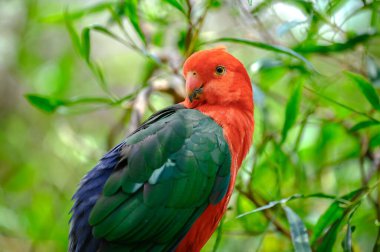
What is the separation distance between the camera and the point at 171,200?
252 centimetres

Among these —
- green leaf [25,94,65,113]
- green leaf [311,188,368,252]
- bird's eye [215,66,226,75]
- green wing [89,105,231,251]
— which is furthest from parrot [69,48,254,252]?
green leaf [25,94,65,113]

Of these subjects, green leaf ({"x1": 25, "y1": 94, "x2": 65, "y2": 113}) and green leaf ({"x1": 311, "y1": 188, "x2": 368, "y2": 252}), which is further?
green leaf ({"x1": 25, "y1": 94, "x2": 65, "y2": 113})

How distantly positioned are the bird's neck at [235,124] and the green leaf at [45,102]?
29.9 inches

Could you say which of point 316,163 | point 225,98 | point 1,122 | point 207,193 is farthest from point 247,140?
point 1,122

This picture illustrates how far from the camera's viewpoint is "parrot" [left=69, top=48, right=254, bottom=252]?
2.47 metres

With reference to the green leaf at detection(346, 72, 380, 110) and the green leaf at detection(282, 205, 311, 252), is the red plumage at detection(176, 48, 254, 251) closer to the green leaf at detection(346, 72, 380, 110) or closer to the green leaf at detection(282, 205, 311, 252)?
the green leaf at detection(282, 205, 311, 252)

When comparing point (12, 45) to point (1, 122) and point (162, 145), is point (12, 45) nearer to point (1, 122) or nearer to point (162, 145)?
point (1, 122)

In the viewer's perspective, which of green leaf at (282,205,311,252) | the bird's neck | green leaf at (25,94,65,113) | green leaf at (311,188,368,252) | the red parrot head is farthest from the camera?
green leaf at (25,94,65,113)

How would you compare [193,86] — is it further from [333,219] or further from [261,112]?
[333,219]

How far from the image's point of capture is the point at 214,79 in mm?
2961

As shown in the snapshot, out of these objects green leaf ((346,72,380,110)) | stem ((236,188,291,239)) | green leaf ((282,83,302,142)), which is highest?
green leaf ((346,72,380,110))

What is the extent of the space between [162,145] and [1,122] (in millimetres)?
4096

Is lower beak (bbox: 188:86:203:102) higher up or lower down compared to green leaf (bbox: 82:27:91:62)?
lower down

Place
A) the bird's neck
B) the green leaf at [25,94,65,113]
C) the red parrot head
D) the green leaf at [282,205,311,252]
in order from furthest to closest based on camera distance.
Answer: the green leaf at [25,94,65,113]
the red parrot head
the bird's neck
the green leaf at [282,205,311,252]
